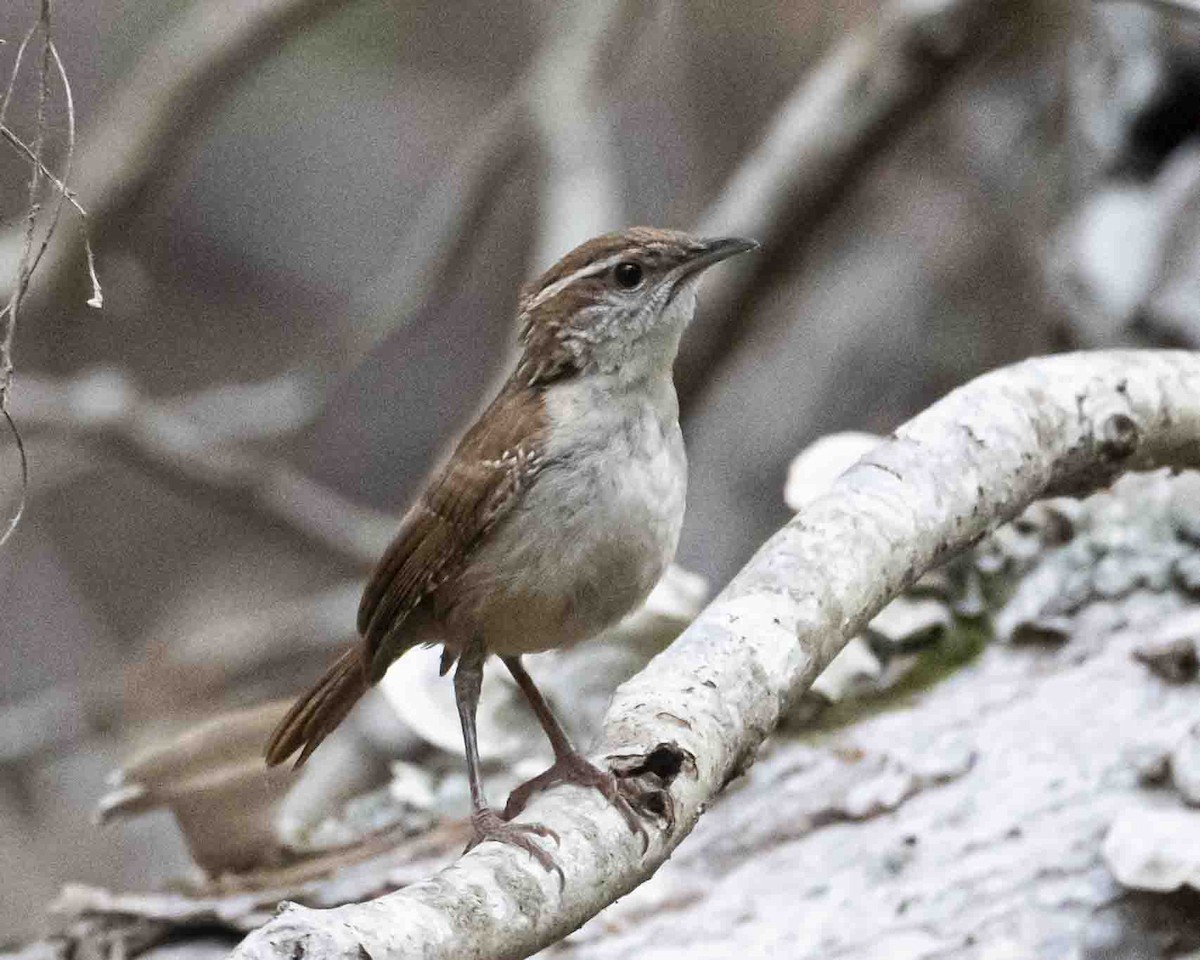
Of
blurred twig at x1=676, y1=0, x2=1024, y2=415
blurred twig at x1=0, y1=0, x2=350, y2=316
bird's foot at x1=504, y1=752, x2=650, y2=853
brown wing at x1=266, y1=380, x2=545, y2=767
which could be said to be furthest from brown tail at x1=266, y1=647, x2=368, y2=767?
blurred twig at x1=0, y1=0, x2=350, y2=316

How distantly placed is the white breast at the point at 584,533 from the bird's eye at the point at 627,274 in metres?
0.27

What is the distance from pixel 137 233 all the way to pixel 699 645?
19.2 ft

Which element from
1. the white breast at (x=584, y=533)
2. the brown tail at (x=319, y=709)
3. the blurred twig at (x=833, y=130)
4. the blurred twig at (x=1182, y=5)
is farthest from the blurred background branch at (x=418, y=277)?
the white breast at (x=584, y=533)

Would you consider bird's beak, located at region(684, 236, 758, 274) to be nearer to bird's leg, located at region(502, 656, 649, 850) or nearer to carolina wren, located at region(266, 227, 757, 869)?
carolina wren, located at region(266, 227, 757, 869)

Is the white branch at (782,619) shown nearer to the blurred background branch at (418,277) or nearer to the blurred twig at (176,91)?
the blurred background branch at (418,277)

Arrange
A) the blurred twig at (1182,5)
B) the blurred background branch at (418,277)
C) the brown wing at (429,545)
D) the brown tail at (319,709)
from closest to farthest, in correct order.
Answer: the brown wing at (429,545)
the brown tail at (319,709)
the blurred twig at (1182,5)
the blurred background branch at (418,277)

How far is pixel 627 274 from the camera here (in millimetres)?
3309

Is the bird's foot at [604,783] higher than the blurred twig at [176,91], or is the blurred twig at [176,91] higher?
the blurred twig at [176,91]

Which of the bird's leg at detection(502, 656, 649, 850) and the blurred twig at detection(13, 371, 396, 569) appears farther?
the blurred twig at detection(13, 371, 396, 569)

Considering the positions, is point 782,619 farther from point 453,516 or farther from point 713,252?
point 713,252

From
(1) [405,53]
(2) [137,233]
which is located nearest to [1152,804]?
(2) [137,233]

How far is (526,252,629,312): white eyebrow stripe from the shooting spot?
3.30 m

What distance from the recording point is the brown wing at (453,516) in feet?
10.1

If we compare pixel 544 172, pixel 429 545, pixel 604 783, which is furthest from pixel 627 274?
pixel 544 172
